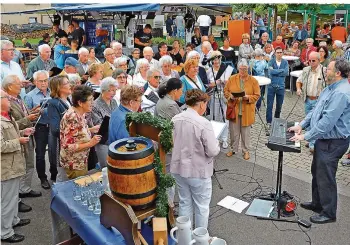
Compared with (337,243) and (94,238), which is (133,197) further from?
(337,243)

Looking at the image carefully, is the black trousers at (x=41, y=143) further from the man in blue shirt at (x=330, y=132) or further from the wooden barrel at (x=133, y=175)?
the man in blue shirt at (x=330, y=132)

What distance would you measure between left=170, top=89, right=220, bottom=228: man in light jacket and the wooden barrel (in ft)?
3.07

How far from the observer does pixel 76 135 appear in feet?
12.7

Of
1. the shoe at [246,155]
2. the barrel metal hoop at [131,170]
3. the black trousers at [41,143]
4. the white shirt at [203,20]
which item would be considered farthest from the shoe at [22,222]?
the white shirt at [203,20]

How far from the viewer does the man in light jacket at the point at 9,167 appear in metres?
3.85

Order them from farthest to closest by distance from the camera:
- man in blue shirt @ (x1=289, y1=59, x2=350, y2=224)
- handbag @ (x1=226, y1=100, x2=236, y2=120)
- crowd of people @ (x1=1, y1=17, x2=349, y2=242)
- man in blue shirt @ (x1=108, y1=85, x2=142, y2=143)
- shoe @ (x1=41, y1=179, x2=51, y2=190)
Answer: handbag @ (x1=226, y1=100, x2=236, y2=120) < shoe @ (x1=41, y1=179, x2=51, y2=190) < man in blue shirt @ (x1=289, y1=59, x2=350, y2=224) < man in blue shirt @ (x1=108, y1=85, x2=142, y2=143) < crowd of people @ (x1=1, y1=17, x2=349, y2=242)

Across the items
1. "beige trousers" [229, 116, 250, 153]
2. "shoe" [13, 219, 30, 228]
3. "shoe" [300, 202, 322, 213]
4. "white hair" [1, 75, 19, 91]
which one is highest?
"white hair" [1, 75, 19, 91]

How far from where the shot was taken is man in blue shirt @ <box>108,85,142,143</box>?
3.79 meters

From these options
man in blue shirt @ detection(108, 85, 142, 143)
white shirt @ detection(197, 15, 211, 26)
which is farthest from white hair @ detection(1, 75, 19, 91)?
white shirt @ detection(197, 15, 211, 26)

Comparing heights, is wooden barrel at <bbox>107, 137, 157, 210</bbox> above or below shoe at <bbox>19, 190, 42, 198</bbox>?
above

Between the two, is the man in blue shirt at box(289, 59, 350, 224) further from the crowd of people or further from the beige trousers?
the beige trousers

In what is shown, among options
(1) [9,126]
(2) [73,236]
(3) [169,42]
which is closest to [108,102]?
(1) [9,126]

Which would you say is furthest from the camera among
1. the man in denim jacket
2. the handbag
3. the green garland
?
the man in denim jacket

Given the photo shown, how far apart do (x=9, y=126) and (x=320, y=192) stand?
12.1 ft
